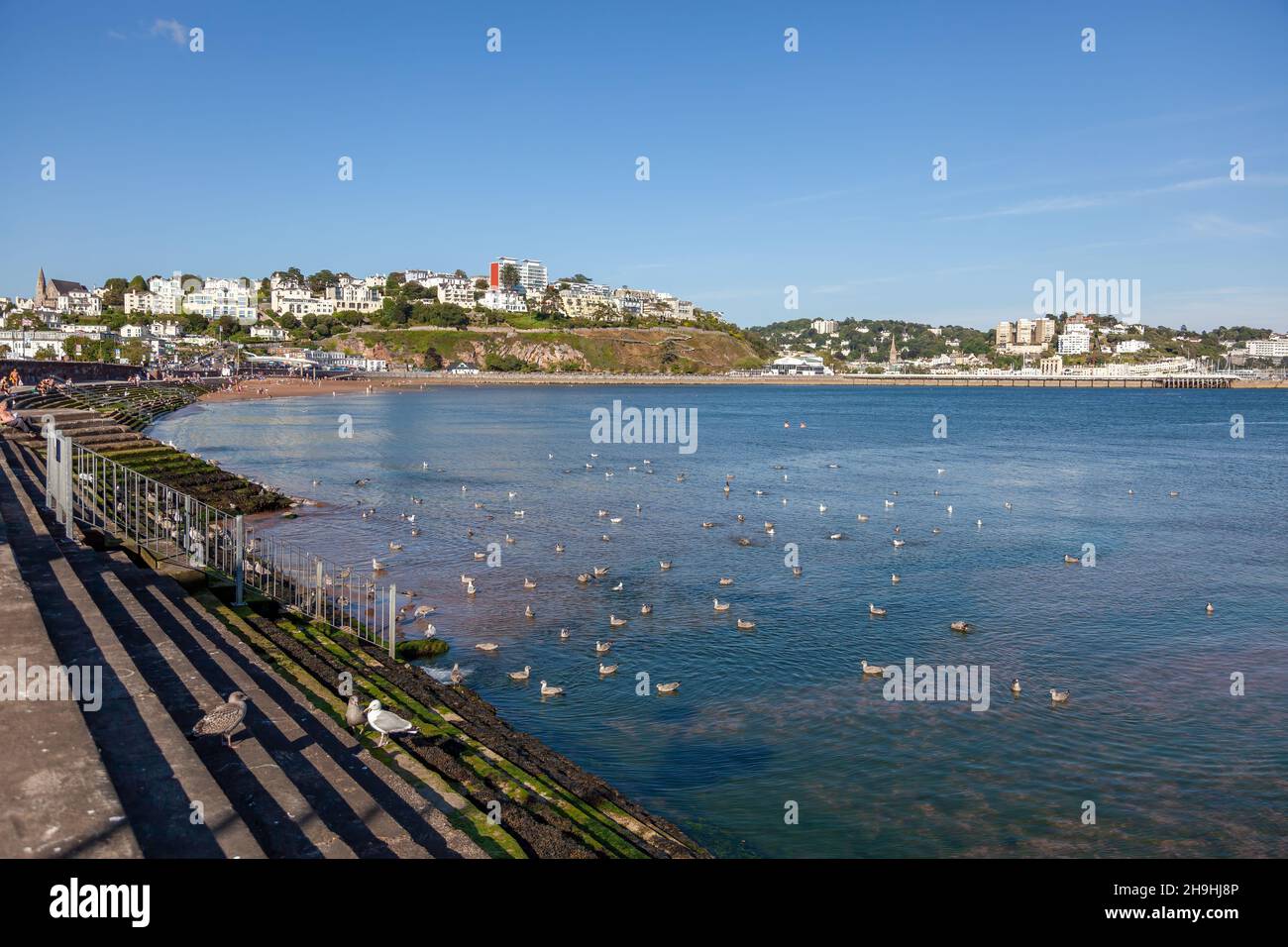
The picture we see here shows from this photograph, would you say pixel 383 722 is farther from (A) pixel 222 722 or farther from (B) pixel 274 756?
(A) pixel 222 722

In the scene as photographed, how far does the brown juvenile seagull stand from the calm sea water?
6.29 meters

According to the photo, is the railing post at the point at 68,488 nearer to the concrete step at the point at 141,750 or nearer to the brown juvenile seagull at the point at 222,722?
the concrete step at the point at 141,750

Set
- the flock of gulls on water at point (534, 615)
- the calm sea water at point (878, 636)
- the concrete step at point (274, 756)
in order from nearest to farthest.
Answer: the concrete step at point (274, 756)
the flock of gulls on water at point (534, 615)
the calm sea water at point (878, 636)

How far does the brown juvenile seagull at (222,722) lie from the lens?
1109 cm

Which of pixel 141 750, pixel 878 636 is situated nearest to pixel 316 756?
pixel 141 750

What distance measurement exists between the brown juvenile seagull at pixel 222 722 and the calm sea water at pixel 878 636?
629 centimetres

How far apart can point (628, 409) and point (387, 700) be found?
361 feet

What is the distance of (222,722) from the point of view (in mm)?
11125

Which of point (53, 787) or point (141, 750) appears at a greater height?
point (53, 787)

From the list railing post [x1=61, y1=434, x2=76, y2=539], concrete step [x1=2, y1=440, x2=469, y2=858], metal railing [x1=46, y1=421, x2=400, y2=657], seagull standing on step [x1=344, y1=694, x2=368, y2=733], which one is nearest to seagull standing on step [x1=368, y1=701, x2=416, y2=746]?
seagull standing on step [x1=344, y1=694, x2=368, y2=733]

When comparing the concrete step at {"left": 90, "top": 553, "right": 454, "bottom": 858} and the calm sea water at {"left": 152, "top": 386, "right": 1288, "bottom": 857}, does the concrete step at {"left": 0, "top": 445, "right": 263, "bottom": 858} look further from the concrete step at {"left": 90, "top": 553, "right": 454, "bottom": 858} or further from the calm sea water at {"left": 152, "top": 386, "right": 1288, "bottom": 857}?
the calm sea water at {"left": 152, "top": 386, "right": 1288, "bottom": 857}

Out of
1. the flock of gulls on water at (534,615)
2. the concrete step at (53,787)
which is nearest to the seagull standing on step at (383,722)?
the flock of gulls on water at (534,615)

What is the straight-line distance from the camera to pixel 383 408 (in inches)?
4601

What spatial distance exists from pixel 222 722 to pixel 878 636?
16.4m
